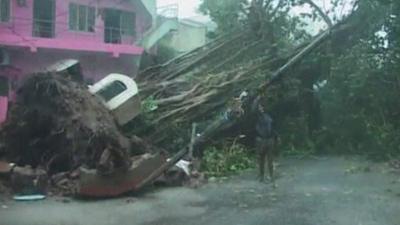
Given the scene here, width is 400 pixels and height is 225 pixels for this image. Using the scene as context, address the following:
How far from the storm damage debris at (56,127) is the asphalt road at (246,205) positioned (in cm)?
147

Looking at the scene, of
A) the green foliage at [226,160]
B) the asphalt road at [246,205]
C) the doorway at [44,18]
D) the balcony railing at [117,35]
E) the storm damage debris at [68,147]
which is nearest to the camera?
the asphalt road at [246,205]

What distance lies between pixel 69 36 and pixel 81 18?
679mm

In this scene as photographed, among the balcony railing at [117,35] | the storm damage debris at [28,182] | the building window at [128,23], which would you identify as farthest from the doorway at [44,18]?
the storm damage debris at [28,182]

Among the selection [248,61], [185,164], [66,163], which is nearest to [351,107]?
[248,61]

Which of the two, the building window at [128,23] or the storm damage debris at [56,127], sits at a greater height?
the building window at [128,23]

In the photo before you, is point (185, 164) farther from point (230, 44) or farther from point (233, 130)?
point (230, 44)

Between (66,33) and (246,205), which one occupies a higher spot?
(66,33)

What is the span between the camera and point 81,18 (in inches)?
716

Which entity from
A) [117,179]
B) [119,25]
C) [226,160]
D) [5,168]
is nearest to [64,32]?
[119,25]

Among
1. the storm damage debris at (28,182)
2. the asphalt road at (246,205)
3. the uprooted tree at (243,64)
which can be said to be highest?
the uprooted tree at (243,64)

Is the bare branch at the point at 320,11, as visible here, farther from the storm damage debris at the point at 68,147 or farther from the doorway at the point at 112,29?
the storm damage debris at the point at 68,147

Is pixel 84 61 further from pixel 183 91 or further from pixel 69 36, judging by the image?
pixel 183 91

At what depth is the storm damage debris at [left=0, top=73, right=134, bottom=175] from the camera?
11.6 metres

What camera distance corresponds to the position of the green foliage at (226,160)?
13391mm
